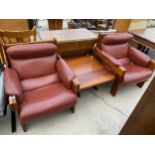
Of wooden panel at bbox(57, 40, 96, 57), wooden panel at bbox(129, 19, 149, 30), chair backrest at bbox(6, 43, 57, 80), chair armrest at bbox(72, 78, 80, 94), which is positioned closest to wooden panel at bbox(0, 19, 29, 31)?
wooden panel at bbox(57, 40, 96, 57)

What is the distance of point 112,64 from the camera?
7.13 ft

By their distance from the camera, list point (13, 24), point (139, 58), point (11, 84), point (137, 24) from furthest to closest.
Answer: point (137, 24) → point (13, 24) → point (139, 58) → point (11, 84)

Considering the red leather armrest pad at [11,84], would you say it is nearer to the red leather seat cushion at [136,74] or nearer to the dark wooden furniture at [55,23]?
the red leather seat cushion at [136,74]

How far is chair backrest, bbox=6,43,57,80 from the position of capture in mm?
1721

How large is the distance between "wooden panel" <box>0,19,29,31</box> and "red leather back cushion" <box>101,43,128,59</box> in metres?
1.81

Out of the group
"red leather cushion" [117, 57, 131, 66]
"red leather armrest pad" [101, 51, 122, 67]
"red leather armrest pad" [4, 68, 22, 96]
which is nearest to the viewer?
"red leather armrest pad" [4, 68, 22, 96]

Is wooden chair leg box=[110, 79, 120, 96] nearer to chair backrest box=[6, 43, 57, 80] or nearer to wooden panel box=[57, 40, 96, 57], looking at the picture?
wooden panel box=[57, 40, 96, 57]

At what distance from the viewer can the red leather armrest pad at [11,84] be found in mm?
1438

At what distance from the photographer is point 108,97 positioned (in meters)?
2.38

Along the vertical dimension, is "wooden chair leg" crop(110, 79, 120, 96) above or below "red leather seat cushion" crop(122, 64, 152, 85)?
below

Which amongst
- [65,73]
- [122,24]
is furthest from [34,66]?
[122,24]

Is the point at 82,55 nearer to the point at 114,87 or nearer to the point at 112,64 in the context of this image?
the point at 112,64

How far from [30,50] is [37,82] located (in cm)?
44
